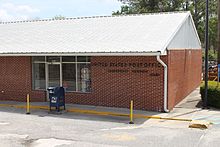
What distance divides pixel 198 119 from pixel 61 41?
853cm

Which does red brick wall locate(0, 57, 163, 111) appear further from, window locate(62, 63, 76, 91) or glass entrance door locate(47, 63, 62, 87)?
glass entrance door locate(47, 63, 62, 87)

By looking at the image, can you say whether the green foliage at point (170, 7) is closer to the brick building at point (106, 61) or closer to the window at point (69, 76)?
the brick building at point (106, 61)

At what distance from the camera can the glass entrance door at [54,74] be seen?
1656 cm

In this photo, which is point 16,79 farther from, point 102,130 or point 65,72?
point 102,130

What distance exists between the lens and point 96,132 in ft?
35.7

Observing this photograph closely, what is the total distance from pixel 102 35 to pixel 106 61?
2306mm

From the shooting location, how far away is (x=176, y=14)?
18203mm

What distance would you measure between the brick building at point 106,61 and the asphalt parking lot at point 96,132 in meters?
2.04

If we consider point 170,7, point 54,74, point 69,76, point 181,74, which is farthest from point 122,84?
point 170,7

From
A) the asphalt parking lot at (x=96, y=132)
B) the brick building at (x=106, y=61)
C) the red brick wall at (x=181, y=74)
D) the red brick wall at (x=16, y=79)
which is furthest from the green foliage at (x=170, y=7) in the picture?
the asphalt parking lot at (x=96, y=132)

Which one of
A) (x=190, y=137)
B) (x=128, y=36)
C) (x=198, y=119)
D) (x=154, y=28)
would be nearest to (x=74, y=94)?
(x=128, y=36)

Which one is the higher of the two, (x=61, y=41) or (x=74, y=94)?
(x=61, y=41)

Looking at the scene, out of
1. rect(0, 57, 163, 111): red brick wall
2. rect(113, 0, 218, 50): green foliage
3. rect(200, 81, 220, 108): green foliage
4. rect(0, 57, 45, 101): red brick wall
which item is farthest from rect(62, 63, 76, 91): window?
rect(113, 0, 218, 50): green foliage

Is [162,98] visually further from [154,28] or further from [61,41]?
[61,41]
